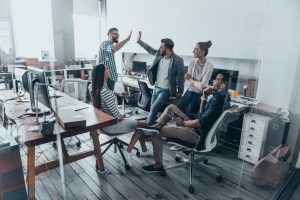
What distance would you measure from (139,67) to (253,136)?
3.07m

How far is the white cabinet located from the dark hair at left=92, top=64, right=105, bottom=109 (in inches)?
71.9

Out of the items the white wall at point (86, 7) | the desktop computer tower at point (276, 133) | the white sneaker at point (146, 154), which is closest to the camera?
the desktop computer tower at point (276, 133)

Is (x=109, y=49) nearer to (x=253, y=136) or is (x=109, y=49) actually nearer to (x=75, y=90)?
(x=75, y=90)

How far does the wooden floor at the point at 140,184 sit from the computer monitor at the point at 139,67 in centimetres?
266

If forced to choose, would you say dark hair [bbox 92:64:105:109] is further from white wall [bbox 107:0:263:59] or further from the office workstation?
white wall [bbox 107:0:263:59]

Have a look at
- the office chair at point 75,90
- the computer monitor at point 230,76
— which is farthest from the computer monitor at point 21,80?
the computer monitor at point 230,76

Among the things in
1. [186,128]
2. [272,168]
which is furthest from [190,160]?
[272,168]

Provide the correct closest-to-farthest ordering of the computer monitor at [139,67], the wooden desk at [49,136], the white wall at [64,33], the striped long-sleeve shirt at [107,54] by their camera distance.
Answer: the wooden desk at [49,136] < the striped long-sleeve shirt at [107,54] < the white wall at [64,33] < the computer monitor at [139,67]

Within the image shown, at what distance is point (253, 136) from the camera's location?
267 centimetres

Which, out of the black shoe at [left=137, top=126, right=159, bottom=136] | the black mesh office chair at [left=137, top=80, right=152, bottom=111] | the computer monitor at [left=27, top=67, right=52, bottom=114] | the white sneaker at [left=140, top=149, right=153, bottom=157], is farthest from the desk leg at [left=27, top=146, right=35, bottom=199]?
the black mesh office chair at [left=137, top=80, right=152, bottom=111]

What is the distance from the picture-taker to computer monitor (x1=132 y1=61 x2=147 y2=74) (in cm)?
494

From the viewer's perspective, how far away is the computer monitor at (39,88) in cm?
195

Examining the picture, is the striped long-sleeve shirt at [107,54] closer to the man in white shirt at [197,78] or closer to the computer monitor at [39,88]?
the man in white shirt at [197,78]


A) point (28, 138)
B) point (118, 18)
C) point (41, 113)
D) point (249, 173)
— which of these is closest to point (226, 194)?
point (249, 173)
